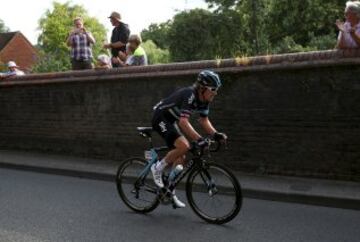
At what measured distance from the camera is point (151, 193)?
25.6 feet

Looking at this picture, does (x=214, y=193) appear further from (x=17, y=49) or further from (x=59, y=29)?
(x=17, y=49)

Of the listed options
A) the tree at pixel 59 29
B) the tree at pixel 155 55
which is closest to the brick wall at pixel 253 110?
the tree at pixel 155 55

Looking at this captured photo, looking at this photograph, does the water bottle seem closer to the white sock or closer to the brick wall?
the white sock

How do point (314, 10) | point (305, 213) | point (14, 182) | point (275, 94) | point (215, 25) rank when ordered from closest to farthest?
point (305, 213) → point (275, 94) → point (14, 182) → point (314, 10) → point (215, 25)

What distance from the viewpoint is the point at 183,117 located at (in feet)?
23.0

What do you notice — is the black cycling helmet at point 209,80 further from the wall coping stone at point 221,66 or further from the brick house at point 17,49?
the brick house at point 17,49

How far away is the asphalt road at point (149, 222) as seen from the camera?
666 cm

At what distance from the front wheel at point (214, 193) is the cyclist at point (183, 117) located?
0.94 ft

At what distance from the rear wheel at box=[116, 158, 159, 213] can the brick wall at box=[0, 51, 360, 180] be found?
2.45m

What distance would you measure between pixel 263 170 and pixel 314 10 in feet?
98.5

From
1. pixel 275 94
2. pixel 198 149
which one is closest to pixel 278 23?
pixel 275 94

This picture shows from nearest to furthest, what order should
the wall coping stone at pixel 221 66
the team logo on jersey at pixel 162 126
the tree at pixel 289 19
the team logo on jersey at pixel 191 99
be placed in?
the team logo on jersey at pixel 191 99
the team logo on jersey at pixel 162 126
the wall coping stone at pixel 221 66
the tree at pixel 289 19

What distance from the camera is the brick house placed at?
2995 inches

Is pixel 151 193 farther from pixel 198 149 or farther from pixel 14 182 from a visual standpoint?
pixel 14 182
